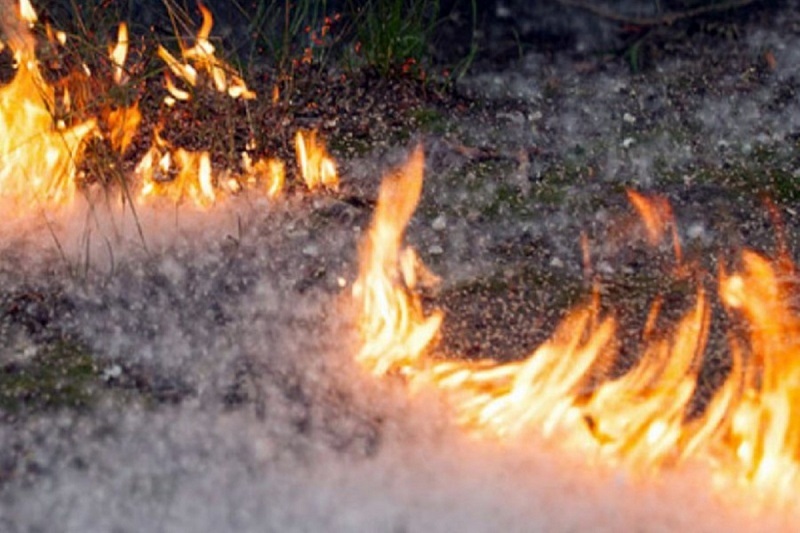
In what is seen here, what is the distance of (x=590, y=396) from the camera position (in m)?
2.53

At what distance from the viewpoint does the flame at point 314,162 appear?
3.18 metres

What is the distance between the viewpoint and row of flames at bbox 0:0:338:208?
121 inches

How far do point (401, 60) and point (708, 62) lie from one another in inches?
34.0

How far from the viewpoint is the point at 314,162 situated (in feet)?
10.6

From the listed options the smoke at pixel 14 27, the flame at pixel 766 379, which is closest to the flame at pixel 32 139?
the smoke at pixel 14 27

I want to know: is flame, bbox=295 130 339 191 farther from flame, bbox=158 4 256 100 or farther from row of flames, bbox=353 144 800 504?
row of flames, bbox=353 144 800 504

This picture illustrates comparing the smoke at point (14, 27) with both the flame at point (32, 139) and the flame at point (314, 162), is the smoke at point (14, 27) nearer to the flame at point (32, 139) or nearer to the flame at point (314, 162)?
the flame at point (32, 139)

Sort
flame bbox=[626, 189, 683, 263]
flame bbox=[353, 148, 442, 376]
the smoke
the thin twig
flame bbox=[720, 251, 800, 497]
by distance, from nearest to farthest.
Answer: flame bbox=[720, 251, 800, 497] → flame bbox=[353, 148, 442, 376] → flame bbox=[626, 189, 683, 263] → the smoke → the thin twig

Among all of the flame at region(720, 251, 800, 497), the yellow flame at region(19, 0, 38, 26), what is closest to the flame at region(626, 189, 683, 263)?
the flame at region(720, 251, 800, 497)

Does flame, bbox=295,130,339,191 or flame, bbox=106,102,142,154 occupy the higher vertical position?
flame, bbox=295,130,339,191

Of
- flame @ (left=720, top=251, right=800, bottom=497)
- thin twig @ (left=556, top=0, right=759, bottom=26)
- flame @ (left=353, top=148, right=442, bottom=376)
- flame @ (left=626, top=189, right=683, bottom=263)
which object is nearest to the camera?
flame @ (left=720, top=251, right=800, bottom=497)

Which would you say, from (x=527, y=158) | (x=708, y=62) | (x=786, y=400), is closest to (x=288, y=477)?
(x=786, y=400)

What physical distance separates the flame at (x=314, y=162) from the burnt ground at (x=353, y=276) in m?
0.04

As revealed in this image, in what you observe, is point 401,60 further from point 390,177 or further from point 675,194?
point 675,194
